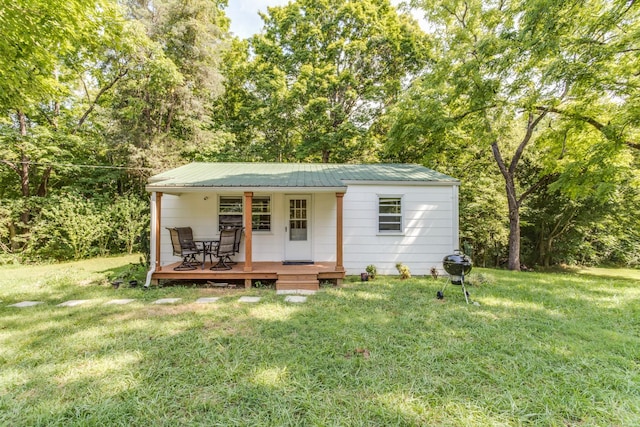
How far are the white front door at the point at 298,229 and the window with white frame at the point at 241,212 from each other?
601 millimetres

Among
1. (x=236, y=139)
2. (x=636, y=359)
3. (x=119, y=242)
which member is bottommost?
(x=636, y=359)

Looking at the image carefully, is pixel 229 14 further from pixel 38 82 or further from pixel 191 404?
pixel 191 404

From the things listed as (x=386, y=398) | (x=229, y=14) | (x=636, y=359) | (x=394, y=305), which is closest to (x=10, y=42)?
(x=386, y=398)

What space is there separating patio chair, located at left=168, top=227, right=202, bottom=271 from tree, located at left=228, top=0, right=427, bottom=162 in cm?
826

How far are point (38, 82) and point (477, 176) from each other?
1483cm

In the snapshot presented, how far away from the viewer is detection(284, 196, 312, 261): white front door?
302 inches

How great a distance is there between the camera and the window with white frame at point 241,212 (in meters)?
7.67

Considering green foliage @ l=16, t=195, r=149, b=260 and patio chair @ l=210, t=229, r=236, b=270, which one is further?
green foliage @ l=16, t=195, r=149, b=260

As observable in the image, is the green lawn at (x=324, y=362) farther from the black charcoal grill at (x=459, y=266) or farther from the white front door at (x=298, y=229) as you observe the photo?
the white front door at (x=298, y=229)

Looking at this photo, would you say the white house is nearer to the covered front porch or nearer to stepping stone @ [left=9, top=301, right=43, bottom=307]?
the covered front porch

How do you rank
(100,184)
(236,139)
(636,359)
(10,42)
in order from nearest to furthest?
(636,359), (10,42), (100,184), (236,139)

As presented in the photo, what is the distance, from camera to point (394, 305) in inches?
198

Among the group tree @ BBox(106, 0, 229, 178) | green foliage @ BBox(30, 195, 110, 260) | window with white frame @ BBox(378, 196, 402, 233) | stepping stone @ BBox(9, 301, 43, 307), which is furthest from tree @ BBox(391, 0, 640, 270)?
green foliage @ BBox(30, 195, 110, 260)

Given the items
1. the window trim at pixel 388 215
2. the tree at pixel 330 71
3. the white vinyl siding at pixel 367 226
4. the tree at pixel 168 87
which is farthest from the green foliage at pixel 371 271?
the tree at pixel 168 87
